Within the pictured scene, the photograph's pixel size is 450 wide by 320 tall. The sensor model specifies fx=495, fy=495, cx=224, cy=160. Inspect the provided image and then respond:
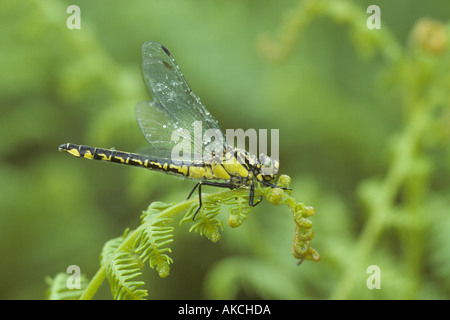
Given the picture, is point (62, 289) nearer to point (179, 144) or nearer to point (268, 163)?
point (179, 144)

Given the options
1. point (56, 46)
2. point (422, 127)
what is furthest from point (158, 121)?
point (56, 46)

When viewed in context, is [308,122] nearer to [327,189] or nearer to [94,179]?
[327,189]

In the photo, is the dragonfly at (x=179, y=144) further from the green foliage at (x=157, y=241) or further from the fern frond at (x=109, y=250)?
the fern frond at (x=109, y=250)
